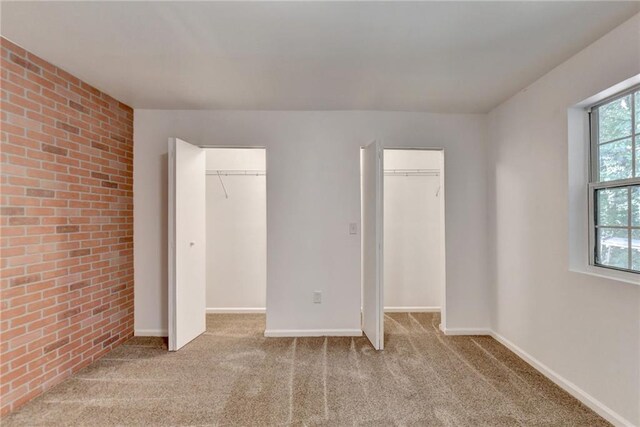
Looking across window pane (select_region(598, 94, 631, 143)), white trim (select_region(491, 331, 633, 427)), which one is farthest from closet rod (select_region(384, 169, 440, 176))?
white trim (select_region(491, 331, 633, 427))

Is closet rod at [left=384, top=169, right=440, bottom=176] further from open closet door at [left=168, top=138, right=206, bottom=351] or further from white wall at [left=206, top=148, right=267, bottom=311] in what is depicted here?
open closet door at [left=168, top=138, right=206, bottom=351]

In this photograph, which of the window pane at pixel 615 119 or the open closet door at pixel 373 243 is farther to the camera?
the open closet door at pixel 373 243

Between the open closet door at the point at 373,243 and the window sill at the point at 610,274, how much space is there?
1.44m

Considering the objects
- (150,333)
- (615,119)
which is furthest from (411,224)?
(150,333)

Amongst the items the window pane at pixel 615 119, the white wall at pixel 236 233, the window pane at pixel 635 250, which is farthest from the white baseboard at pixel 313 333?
the window pane at pixel 615 119

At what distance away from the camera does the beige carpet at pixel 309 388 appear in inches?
77.1

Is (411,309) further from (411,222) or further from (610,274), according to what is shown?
(610,274)

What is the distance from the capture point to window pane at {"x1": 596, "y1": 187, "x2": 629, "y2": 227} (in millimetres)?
1959

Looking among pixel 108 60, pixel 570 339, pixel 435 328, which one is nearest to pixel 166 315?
pixel 108 60

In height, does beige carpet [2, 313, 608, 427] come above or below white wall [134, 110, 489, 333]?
below

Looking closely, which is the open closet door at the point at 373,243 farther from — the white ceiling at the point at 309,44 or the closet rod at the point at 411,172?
the closet rod at the point at 411,172

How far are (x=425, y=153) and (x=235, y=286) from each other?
301cm

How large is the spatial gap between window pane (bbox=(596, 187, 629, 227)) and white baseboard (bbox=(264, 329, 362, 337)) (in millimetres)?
2245

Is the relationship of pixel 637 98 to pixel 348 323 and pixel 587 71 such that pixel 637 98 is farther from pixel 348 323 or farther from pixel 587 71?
pixel 348 323
